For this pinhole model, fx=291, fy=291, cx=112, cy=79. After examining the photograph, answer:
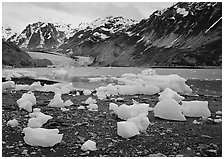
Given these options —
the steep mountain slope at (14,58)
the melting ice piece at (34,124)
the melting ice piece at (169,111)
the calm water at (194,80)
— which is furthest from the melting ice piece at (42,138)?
the steep mountain slope at (14,58)

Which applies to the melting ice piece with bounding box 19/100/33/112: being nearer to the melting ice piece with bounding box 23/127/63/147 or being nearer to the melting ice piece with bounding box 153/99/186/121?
the melting ice piece with bounding box 23/127/63/147

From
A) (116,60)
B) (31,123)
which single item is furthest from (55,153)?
(116,60)

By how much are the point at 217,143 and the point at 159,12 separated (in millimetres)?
181253

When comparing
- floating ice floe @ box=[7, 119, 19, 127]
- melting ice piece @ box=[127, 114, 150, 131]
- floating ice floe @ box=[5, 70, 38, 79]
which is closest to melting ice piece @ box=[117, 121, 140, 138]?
melting ice piece @ box=[127, 114, 150, 131]

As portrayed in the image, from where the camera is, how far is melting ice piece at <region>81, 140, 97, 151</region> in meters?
6.85

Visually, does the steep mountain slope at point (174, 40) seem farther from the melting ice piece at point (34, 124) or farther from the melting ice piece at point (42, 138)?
the melting ice piece at point (42, 138)

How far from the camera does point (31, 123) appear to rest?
28.7 ft

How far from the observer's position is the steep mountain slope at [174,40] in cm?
11544

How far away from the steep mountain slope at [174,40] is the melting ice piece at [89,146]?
10311 cm

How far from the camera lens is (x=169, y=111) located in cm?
1002

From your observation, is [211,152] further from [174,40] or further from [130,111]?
[174,40]

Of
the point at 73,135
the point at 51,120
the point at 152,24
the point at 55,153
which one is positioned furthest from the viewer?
the point at 152,24

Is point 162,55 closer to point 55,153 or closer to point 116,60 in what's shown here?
point 116,60

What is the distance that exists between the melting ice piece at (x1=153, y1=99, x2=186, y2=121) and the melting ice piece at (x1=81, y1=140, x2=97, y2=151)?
→ 12.5ft
